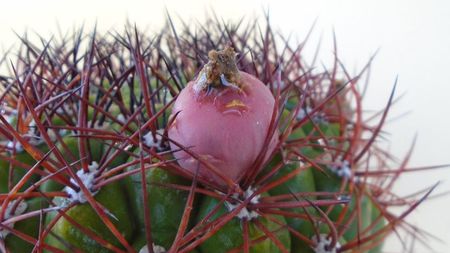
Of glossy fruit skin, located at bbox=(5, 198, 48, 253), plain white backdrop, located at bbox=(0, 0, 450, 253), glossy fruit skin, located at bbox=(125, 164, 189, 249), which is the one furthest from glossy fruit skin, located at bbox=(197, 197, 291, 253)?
plain white backdrop, located at bbox=(0, 0, 450, 253)

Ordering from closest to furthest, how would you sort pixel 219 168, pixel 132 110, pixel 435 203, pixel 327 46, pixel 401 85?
pixel 219 168 < pixel 132 110 < pixel 435 203 < pixel 401 85 < pixel 327 46

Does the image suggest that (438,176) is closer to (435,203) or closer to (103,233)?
(435,203)

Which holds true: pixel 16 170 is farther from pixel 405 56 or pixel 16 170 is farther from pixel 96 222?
pixel 405 56

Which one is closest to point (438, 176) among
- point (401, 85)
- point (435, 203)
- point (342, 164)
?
point (435, 203)

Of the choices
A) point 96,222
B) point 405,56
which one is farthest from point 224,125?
point 405,56

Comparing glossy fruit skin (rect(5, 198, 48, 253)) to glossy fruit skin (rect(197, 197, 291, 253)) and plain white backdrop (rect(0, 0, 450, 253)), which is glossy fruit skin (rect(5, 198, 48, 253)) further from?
plain white backdrop (rect(0, 0, 450, 253))
